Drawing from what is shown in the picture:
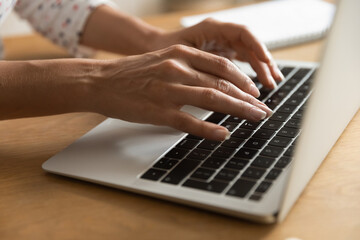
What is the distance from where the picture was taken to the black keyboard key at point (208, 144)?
598 mm

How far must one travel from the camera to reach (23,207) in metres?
0.55

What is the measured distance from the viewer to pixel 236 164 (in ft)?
1.79

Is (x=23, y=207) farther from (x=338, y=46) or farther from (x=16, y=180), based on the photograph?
(x=338, y=46)

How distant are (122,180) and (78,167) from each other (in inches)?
2.9

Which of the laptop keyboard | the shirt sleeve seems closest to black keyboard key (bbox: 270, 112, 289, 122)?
the laptop keyboard

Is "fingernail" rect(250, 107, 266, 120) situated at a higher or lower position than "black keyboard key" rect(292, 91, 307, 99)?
higher

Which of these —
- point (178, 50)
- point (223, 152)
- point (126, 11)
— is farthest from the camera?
point (126, 11)

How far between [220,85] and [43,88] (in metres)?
0.24

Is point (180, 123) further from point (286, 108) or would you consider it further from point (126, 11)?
point (126, 11)

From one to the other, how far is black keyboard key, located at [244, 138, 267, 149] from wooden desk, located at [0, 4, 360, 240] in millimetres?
77

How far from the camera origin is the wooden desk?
48cm

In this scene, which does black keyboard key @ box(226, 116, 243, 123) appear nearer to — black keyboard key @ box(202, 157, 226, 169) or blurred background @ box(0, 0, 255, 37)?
black keyboard key @ box(202, 157, 226, 169)

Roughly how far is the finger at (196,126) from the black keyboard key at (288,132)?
73 millimetres

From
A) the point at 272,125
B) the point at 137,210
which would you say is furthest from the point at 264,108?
the point at 137,210
